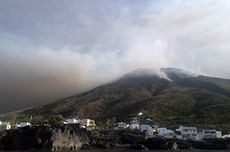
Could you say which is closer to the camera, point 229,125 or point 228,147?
point 228,147

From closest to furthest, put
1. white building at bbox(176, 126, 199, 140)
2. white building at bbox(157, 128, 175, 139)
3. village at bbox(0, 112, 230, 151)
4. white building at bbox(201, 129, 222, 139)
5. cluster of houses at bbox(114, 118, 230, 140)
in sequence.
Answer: village at bbox(0, 112, 230, 151), white building at bbox(201, 129, 222, 139), cluster of houses at bbox(114, 118, 230, 140), white building at bbox(176, 126, 199, 140), white building at bbox(157, 128, 175, 139)

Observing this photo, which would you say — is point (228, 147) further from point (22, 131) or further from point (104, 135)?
point (22, 131)

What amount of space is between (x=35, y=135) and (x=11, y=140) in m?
9.34

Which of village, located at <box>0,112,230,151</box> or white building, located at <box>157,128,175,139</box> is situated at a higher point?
white building, located at <box>157,128,175,139</box>

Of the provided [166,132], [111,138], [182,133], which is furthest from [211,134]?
[111,138]

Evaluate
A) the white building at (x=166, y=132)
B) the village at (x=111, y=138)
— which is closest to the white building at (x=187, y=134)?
the village at (x=111, y=138)

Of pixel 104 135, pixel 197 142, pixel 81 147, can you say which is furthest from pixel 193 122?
pixel 81 147

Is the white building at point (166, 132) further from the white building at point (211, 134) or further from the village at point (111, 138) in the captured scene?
the white building at point (211, 134)

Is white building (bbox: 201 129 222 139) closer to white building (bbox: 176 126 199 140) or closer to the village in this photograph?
the village

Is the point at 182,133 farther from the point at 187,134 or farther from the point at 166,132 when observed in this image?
the point at 166,132

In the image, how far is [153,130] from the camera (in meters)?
162

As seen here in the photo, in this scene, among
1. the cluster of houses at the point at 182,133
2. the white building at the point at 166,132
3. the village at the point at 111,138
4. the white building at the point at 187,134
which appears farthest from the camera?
the white building at the point at 166,132

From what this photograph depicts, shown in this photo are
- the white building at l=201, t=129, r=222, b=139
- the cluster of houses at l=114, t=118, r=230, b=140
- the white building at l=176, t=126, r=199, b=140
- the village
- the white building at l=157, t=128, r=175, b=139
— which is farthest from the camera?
the white building at l=157, t=128, r=175, b=139

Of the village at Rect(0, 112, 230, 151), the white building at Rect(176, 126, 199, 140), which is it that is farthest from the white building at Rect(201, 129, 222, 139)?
the white building at Rect(176, 126, 199, 140)
